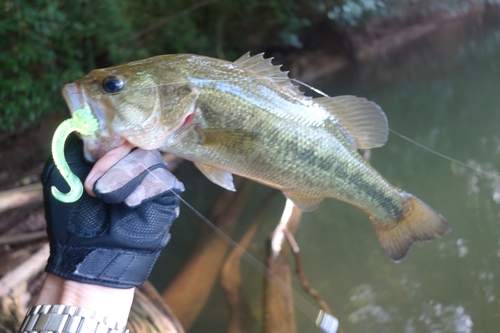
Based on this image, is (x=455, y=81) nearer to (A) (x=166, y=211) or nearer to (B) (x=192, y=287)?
(B) (x=192, y=287)

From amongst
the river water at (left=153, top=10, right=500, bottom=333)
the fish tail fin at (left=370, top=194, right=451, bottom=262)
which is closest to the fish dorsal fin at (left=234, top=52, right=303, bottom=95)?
the fish tail fin at (left=370, top=194, right=451, bottom=262)

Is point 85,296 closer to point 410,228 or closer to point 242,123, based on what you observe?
point 242,123

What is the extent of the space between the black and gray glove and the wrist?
0.03 metres

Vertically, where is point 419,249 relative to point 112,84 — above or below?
below

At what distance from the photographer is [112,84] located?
135cm

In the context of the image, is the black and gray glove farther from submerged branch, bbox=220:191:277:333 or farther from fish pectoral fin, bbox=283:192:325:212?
submerged branch, bbox=220:191:277:333

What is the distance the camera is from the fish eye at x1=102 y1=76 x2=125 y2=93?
1340mm

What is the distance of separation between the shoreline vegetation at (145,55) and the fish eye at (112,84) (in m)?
1.57

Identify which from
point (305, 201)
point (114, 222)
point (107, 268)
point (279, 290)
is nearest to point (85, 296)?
point (107, 268)

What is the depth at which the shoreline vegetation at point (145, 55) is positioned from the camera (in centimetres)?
262

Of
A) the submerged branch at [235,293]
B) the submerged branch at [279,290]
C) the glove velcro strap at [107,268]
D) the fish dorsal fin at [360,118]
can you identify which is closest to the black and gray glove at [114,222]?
the glove velcro strap at [107,268]

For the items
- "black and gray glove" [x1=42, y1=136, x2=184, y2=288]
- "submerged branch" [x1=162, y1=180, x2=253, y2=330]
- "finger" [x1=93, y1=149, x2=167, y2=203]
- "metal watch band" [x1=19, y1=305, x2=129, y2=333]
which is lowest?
"submerged branch" [x1=162, y1=180, x2=253, y2=330]

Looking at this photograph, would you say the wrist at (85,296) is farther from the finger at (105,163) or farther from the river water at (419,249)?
the river water at (419,249)

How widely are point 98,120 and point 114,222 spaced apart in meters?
0.39
